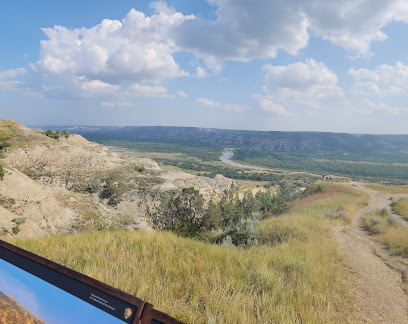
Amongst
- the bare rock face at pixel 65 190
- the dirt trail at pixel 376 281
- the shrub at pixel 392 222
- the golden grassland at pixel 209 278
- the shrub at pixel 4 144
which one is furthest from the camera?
the shrub at pixel 4 144

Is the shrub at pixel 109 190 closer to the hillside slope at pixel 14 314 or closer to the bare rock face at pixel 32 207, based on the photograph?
the bare rock face at pixel 32 207

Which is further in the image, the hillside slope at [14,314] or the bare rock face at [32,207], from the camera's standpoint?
the bare rock face at [32,207]

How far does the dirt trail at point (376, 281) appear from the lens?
188 inches

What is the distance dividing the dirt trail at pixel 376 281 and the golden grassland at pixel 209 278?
1.27 ft

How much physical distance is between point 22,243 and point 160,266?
399cm

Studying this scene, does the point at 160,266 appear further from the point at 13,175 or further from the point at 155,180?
the point at 155,180

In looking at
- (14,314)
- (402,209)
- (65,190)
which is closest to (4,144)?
(65,190)

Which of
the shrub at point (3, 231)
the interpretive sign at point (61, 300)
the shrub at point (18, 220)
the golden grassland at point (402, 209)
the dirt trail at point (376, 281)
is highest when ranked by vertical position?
the interpretive sign at point (61, 300)

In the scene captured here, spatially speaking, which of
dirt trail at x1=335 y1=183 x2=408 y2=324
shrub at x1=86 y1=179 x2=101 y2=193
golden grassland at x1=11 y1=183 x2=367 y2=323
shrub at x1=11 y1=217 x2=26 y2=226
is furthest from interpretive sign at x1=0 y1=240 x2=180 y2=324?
shrub at x1=86 y1=179 x2=101 y2=193

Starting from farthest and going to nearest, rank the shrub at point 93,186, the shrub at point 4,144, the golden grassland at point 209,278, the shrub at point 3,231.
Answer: the shrub at point 4,144
the shrub at point 93,186
the shrub at point 3,231
the golden grassland at point 209,278

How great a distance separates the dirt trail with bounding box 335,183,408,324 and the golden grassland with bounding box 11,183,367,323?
0.39 meters

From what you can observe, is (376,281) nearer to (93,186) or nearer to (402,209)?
(402,209)

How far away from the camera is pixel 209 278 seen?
4.40 meters

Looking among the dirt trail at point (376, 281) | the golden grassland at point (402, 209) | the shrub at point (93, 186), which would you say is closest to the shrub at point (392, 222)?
the dirt trail at point (376, 281)
